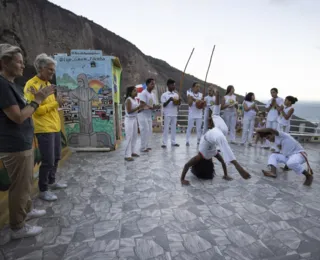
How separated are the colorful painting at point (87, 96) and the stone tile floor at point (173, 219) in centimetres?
192

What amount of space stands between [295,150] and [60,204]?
14.5ft

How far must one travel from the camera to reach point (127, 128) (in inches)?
226

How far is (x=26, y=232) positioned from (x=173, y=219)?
1720 millimetres

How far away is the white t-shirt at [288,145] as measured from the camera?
4.63 m

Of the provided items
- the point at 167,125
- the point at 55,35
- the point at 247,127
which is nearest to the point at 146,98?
the point at 167,125

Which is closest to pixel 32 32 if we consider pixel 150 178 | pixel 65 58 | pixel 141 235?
pixel 65 58

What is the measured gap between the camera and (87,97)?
21.3 feet

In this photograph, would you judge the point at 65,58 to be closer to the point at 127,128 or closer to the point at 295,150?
the point at 127,128

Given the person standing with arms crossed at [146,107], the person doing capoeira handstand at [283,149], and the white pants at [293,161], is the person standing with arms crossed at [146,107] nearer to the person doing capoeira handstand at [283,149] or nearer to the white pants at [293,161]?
the person doing capoeira handstand at [283,149]

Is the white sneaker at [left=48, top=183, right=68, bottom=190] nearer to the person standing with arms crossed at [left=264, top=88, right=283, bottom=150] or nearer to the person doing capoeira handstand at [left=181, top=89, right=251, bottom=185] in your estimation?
the person doing capoeira handstand at [left=181, top=89, right=251, bottom=185]

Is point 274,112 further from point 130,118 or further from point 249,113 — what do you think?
point 130,118

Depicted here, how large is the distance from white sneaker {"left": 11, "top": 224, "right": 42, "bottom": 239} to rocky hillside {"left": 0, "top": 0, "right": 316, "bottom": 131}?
2112cm

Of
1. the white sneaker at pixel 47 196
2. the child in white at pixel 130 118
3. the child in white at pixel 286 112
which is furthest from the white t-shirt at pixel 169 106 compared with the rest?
the white sneaker at pixel 47 196

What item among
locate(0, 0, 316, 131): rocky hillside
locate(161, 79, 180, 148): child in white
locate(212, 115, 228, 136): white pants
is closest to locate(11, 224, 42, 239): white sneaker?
locate(212, 115, 228, 136): white pants
